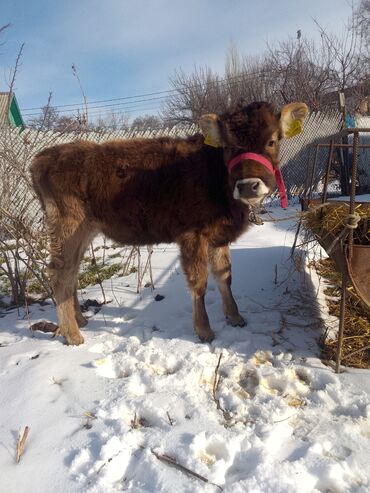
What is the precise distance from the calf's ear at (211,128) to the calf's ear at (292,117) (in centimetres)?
57

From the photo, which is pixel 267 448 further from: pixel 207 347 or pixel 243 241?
pixel 243 241

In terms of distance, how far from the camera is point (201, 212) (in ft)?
11.6

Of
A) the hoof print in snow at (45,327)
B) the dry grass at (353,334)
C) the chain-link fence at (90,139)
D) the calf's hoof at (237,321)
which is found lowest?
the dry grass at (353,334)

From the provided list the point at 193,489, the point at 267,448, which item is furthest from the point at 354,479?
the point at 193,489

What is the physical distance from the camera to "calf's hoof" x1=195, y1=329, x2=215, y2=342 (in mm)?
3594

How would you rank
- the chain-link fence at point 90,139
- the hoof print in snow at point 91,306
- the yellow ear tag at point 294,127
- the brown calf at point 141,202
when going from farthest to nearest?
the hoof print in snow at point 91,306, the chain-link fence at point 90,139, the brown calf at point 141,202, the yellow ear tag at point 294,127

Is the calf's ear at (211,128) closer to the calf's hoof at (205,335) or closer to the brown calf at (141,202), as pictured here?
the brown calf at (141,202)

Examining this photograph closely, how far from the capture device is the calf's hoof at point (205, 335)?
3.59m

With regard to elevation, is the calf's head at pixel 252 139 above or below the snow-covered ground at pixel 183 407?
above

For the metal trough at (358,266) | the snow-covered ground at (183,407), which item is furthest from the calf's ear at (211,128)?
the snow-covered ground at (183,407)

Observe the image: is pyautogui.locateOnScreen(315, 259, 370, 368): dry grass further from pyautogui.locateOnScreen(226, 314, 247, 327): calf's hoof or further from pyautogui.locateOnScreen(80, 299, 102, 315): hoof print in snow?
pyautogui.locateOnScreen(80, 299, 102, 315): hoof print in snow

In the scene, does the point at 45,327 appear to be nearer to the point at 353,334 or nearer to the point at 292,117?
the point at 353,334

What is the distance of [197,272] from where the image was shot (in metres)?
3.67

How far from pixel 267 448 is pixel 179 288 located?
2989 millimetres
